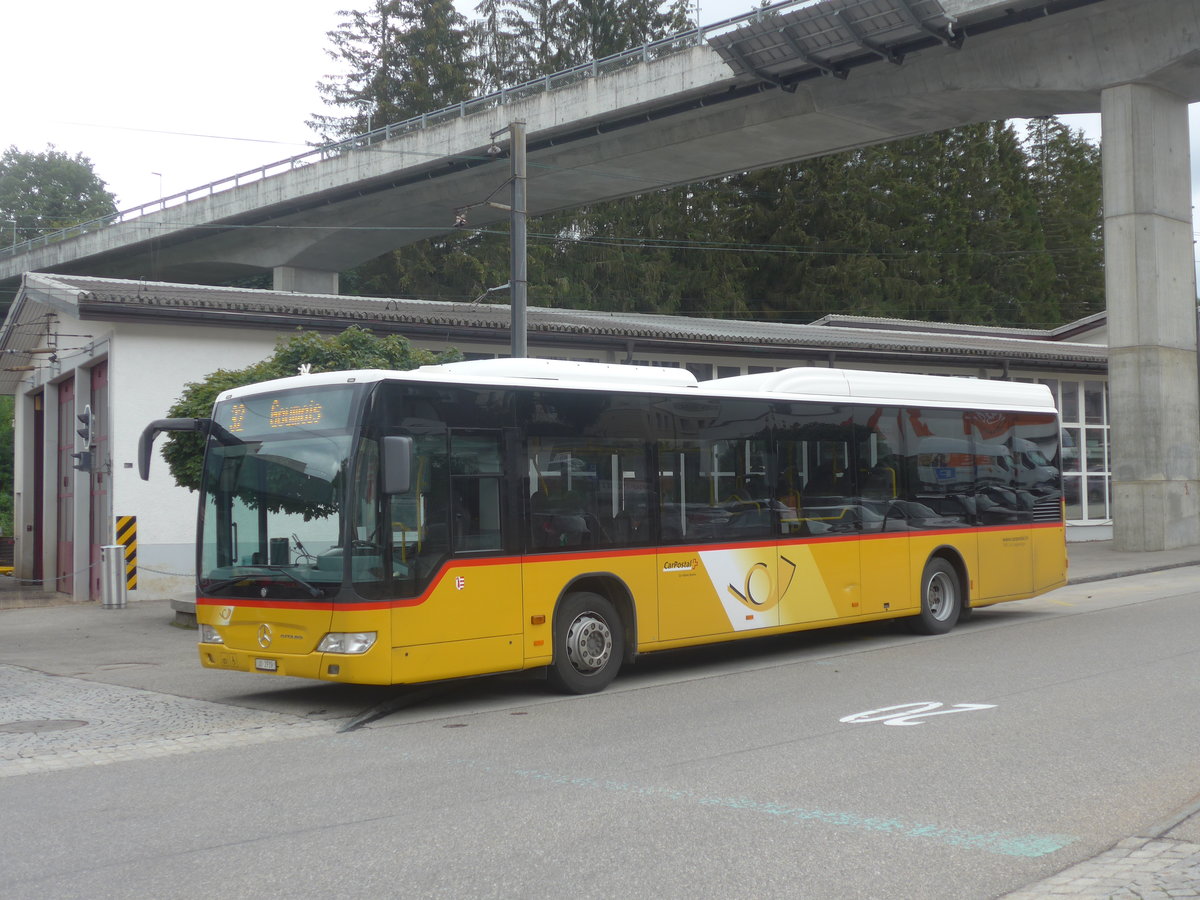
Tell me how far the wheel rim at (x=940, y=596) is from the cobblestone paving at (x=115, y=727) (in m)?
8.15

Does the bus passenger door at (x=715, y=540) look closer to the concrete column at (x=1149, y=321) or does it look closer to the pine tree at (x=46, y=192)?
the concrete column at (x=1149, y=321)

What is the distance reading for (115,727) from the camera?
410 inches

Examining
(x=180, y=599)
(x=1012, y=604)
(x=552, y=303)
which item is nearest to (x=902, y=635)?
(x=1012, y=604)

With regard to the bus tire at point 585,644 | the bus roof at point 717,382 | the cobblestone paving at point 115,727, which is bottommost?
the cobblestone paving at point 115,727

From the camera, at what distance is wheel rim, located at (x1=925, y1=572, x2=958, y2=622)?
15.6m

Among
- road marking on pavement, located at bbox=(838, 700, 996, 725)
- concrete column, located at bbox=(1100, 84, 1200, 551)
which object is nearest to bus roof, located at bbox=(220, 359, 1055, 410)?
road marking on pavement, located at bbox=(838, 700, 996, 725)

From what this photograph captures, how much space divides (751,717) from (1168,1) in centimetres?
2353

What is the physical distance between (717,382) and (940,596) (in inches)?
174

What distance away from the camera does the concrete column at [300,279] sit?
51.1 meters

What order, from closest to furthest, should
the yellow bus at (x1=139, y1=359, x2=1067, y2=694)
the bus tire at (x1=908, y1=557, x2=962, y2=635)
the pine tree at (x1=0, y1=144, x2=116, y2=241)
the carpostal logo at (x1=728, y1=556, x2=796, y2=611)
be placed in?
the yellow bus at (x1=139, y1=359, x2=1067, y2=694) < the carpostal logo at (x1=728, y1=556, x2=796, y2=611) < the bus tire at (x1=908, y1=557, x2=962, y2=635) < the pine tree at (x1=0, y1=144, x2=116, y2=241)

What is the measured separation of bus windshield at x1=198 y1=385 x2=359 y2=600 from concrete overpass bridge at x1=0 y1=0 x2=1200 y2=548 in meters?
22.0

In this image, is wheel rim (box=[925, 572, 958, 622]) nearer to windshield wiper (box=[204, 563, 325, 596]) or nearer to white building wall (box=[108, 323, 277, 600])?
windshield wiper (box=[204, 563, 325, 596])

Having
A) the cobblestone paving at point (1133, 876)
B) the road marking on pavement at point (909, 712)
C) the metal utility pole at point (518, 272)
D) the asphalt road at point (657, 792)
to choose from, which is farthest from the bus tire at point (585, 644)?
the metal utility pole at point (518, 272)

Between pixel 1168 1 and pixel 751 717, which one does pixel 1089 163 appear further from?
pixel 751 717
